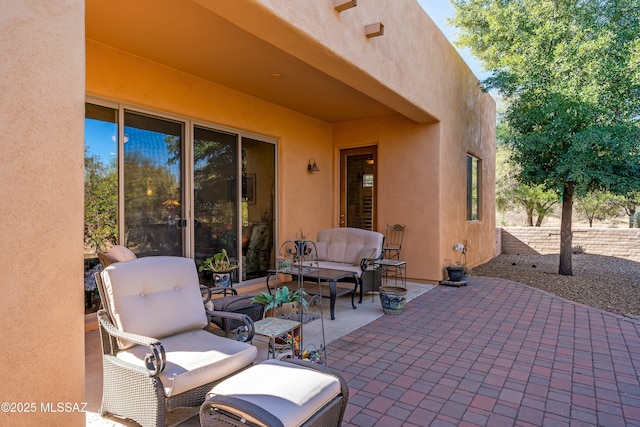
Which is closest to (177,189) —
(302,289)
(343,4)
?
(302,289)

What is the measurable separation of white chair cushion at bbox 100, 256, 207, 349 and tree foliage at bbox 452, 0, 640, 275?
21.9ft

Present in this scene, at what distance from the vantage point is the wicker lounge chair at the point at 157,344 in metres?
1.99

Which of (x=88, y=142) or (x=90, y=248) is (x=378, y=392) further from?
(x=88, y=142)

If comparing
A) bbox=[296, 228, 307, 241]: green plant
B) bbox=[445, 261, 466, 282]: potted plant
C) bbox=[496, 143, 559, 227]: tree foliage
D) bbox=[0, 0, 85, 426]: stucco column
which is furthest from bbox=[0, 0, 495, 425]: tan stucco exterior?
bbox=[496, 143, 559, 227]: tree foliage

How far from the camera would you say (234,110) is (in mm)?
5508

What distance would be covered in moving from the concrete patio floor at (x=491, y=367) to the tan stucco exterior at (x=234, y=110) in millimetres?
1231

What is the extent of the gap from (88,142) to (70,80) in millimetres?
2631

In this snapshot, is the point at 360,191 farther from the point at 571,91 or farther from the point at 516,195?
the point at 516,195

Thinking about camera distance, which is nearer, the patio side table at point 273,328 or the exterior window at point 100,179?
the patio side table at point 273,328

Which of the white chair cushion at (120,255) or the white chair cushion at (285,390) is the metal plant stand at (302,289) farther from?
the white chair cushion at (120,255)

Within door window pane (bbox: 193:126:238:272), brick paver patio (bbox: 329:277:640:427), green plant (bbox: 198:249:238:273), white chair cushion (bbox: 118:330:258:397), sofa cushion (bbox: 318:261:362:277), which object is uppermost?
door window pane (bbox: 193:126:238:272)

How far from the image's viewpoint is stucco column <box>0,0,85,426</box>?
1529 mm

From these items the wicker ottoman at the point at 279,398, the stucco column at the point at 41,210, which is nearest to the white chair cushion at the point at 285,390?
the wicker ottoman at the point at 279,398

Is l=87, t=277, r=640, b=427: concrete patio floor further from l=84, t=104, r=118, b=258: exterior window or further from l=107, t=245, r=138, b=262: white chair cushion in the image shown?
l=84, t=104, r=118, b=258: exterior window
